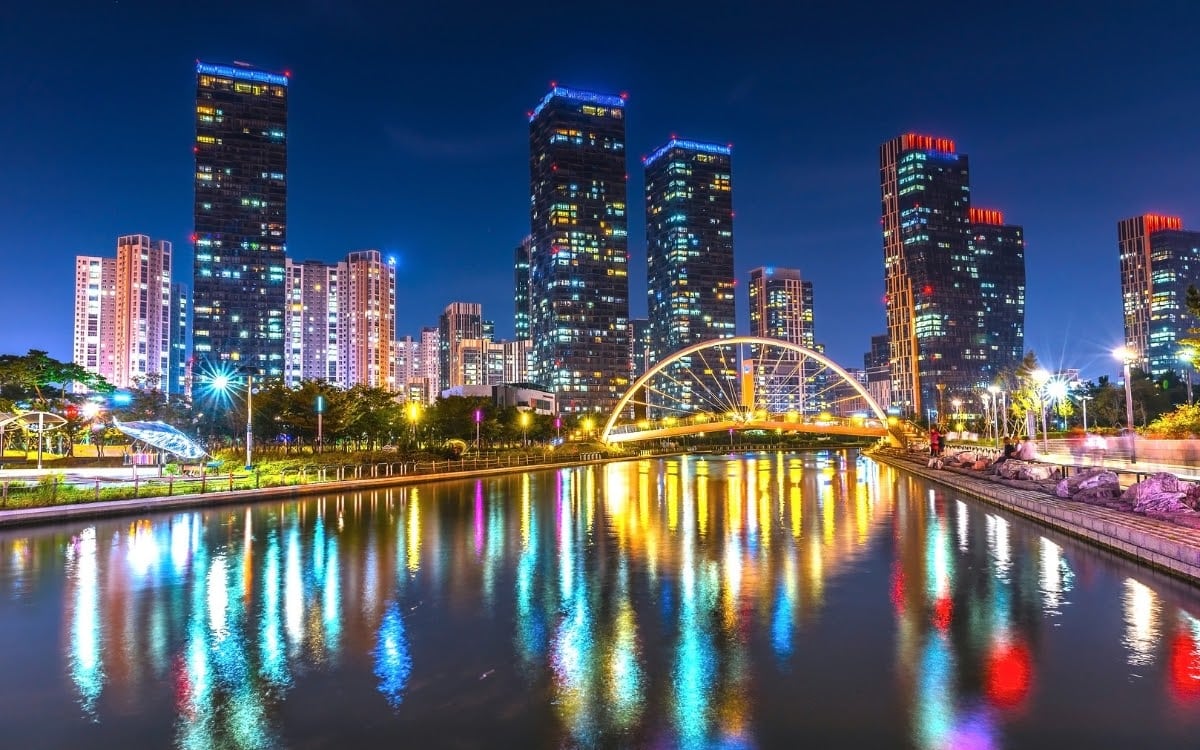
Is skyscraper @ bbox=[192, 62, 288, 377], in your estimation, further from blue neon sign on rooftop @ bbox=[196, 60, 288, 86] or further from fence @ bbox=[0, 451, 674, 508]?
fence @ bbox=[0, 451, 674, 508]

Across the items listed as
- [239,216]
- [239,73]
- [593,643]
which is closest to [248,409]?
[593,643]

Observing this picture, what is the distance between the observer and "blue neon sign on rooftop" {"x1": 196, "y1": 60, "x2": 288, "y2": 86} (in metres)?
175

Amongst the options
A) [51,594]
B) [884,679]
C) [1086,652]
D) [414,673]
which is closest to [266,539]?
[51,594]

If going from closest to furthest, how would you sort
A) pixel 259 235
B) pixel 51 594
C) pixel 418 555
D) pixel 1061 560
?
1. pixel 51 594
2. pixel 1061 560
3. pixel 418 555
4. pixel 259 235

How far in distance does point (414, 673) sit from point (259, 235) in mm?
189906

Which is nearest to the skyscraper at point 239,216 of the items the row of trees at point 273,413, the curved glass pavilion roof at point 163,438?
the row of trees at point 273,413

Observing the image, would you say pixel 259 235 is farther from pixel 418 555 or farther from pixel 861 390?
pixel 418 555

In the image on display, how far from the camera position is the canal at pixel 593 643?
7.25 m

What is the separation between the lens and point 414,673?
889 cm

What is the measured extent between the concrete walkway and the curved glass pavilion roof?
127ft

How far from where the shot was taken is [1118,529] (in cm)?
1684

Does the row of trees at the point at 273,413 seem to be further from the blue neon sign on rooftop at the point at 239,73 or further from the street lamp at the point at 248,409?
the blue neon sign on rooftop at the point at 239,73

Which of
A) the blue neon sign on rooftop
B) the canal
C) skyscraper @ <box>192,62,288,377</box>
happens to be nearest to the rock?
the canal

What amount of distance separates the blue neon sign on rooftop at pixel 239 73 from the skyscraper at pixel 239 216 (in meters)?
0.22
